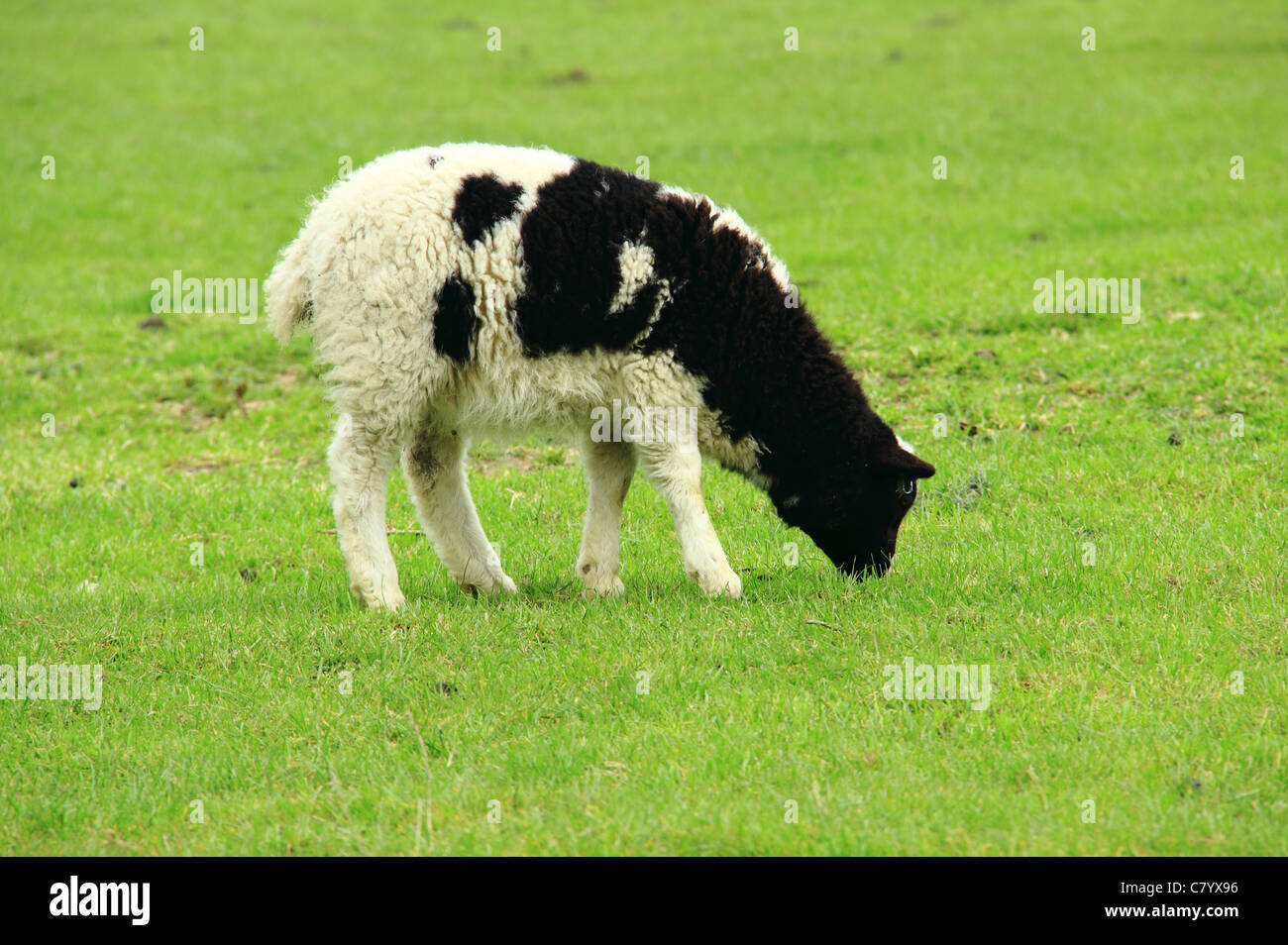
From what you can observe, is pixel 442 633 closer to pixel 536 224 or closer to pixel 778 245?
pixel 536 224

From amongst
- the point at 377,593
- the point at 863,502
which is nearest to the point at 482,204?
the point at 377,593

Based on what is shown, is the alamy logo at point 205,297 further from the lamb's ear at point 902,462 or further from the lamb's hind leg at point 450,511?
the lamb's ear at point 902,462

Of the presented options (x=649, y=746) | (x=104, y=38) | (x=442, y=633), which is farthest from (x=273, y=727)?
(x=104, y=38)

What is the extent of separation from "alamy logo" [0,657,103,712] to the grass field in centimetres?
11

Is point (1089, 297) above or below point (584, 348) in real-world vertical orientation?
below

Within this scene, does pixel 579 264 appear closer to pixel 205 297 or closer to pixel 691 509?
pixel 691 509

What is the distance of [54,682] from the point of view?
6832 mm

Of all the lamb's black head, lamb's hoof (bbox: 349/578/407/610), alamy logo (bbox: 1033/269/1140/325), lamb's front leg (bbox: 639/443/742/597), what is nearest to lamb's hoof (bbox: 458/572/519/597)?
lamb's hoof (bbox: 349/578/407/610)

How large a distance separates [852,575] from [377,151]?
1441 centimetres

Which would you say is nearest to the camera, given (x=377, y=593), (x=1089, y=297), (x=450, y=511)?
(x=377, y=593)

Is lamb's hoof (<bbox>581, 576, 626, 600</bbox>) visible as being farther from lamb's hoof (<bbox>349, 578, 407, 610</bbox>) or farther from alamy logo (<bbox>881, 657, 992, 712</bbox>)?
alamy logo (<bbox>881, 657, 992, 712</bbox>)

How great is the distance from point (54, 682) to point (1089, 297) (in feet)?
33.1

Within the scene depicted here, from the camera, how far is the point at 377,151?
2023 cm
